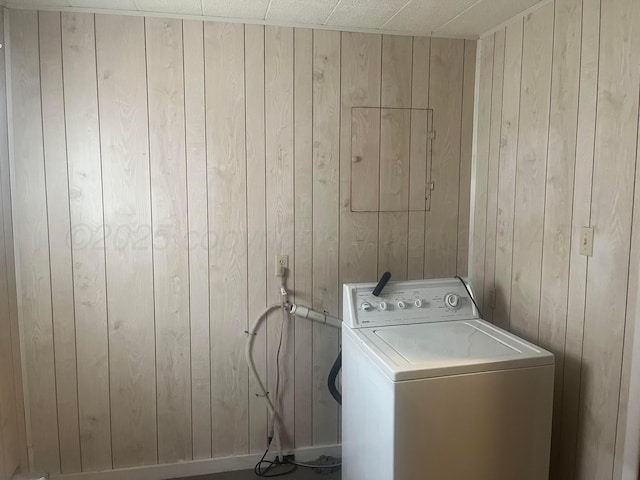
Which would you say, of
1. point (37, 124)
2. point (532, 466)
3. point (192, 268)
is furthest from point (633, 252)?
point (37, 124)

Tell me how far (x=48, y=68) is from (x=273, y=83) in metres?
0.99

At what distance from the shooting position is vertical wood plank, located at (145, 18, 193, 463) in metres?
2.14

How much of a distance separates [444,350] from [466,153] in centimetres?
118

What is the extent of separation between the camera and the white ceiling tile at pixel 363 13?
78.3 inches

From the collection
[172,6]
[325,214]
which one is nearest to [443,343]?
[325,214]

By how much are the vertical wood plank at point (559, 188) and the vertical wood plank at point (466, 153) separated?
58cm

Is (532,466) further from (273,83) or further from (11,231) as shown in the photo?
(11,231)

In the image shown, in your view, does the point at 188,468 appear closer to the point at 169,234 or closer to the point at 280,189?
the point at 169,234

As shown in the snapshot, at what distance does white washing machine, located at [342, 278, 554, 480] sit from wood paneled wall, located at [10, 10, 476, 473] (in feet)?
1.98

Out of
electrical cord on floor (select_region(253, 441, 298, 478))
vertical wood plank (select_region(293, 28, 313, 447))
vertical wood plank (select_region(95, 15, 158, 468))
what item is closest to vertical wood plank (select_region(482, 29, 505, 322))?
vertical wood plank (select_region(293, 28, 313, 447))

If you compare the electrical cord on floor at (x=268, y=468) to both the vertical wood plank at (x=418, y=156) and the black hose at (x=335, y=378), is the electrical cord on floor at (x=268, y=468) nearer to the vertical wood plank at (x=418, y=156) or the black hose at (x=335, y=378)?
the black hose at (x=335, y=378)

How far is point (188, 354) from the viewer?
2301 mm

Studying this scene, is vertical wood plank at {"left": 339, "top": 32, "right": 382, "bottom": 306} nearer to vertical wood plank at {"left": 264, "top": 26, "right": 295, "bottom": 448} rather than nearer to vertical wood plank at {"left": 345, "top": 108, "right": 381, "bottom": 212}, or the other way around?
vertical wood plank at {"left": 345, "top": 108, "right": 381, "bottom": 212}

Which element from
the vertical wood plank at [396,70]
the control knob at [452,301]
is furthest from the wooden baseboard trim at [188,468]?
the vertical wood plank at [396,70]
